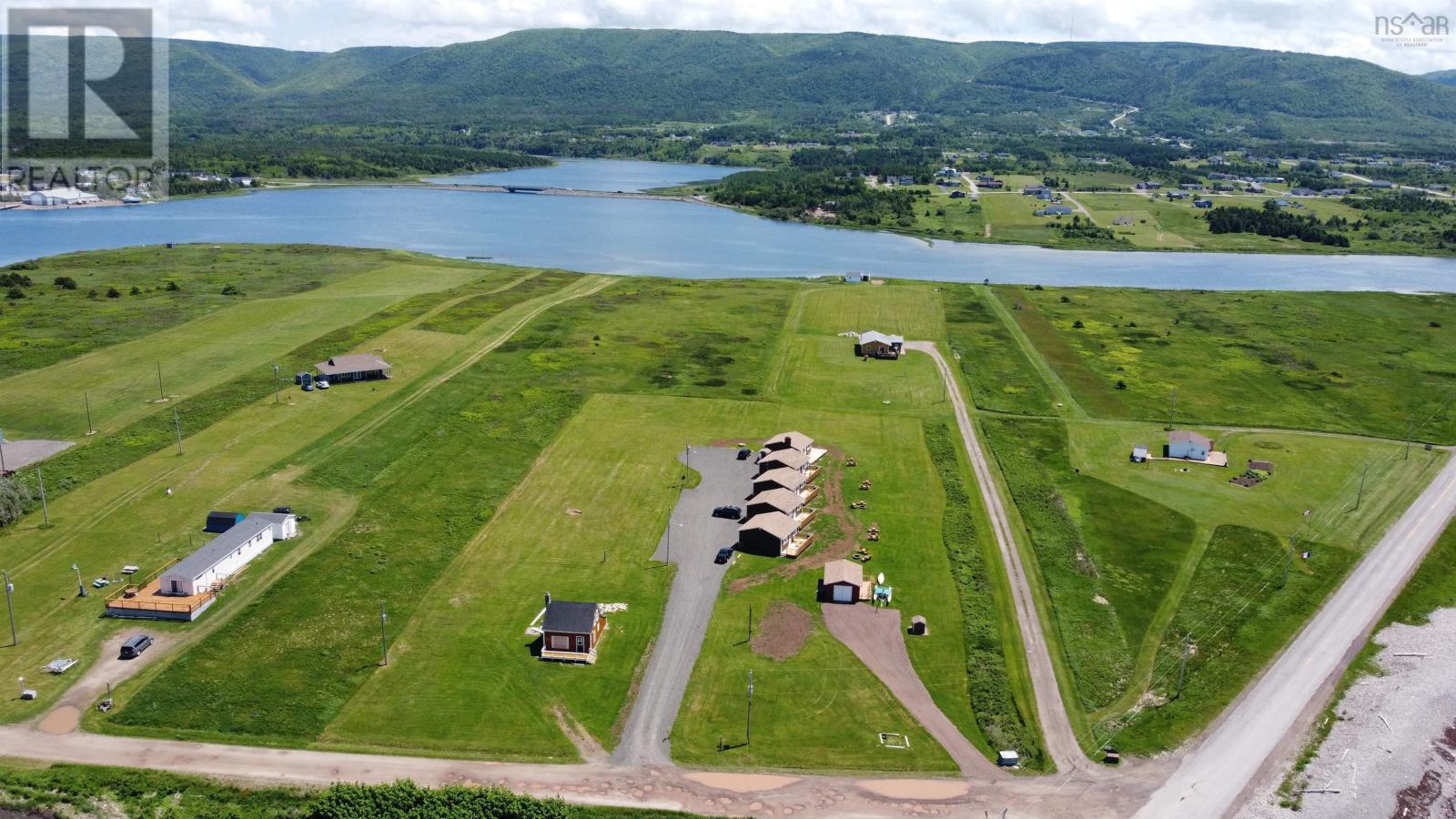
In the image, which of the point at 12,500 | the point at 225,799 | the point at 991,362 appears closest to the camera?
the point at 225,799

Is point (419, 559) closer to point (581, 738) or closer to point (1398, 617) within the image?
point (581, 738)

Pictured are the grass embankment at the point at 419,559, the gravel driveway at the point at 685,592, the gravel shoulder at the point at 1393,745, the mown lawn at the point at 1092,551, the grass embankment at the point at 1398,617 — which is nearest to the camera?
the gravel shoulder at the point at 1393,745

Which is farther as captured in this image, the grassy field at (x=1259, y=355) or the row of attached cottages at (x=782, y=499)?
the grassy field at (x=1259, y=355)

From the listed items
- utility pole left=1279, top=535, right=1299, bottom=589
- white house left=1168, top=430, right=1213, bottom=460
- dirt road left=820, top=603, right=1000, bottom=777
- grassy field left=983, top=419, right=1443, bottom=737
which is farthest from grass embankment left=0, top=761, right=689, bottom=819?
white house left=1168, top=430, right=1213, bottom=460

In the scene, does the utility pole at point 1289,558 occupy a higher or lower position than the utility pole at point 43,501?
higher

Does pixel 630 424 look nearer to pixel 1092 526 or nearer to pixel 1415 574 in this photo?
pixel 1092 526

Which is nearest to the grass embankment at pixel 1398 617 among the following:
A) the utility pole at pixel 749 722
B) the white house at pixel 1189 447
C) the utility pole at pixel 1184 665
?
the utility pole at pixel 1184 665

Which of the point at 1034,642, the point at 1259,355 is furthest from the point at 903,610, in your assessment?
the point at 1259,355

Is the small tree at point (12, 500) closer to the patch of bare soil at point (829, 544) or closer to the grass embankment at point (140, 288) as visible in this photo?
the grass embankment at point (140, 288)
